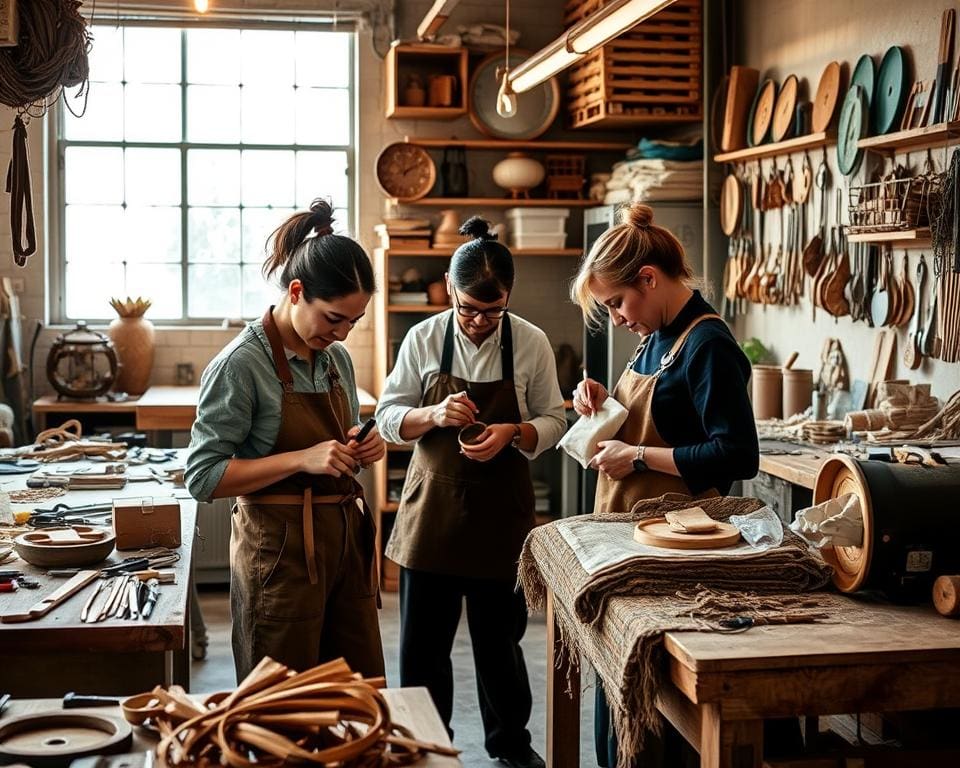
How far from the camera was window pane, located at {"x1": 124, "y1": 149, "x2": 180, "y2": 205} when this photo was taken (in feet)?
24.7

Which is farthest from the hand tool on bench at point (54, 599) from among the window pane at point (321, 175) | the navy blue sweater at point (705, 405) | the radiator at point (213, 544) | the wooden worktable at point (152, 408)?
the window pane at point (321, 175)

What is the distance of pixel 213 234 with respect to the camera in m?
7.63

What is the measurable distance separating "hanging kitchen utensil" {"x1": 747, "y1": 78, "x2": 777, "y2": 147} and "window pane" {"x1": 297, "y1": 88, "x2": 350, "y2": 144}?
8.73 feet

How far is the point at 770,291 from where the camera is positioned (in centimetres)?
606

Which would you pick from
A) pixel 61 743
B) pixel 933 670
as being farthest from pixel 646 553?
pixel 61 743

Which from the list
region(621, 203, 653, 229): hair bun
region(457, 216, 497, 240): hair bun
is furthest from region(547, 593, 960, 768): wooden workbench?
region(457, 216, 497, 240): hair bun

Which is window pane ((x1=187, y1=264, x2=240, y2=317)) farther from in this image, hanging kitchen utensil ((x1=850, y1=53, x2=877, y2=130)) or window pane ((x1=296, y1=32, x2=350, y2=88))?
hanging kitchen utensil ((x1=850, y1=53, x2=877, y2=130))

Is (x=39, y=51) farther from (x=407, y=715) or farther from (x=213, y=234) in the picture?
(x=213, y=234)

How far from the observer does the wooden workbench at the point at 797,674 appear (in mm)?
2195

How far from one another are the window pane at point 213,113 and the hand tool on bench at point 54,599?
494cm

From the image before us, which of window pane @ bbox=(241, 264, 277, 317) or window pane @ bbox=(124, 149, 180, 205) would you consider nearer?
window pane @ bbox=(124, 149, 180, 205)

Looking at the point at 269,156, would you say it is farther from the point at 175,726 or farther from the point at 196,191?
the point at 175,726

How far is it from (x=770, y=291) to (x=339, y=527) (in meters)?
3.51

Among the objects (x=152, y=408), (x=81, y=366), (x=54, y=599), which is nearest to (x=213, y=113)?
(x=81, y=366)
